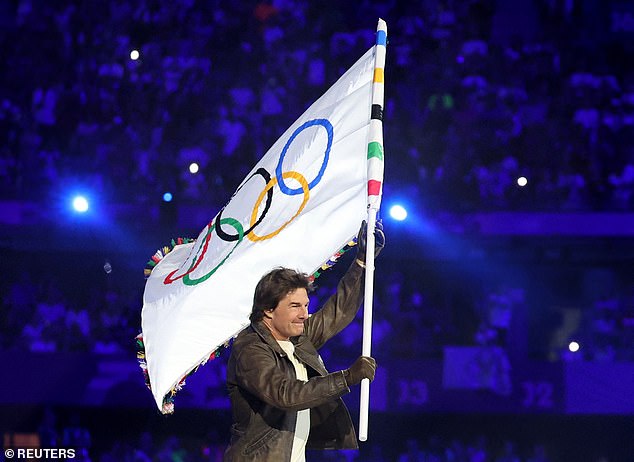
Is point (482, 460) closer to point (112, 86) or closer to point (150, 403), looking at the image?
point (150, 403)

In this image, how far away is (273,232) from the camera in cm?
445

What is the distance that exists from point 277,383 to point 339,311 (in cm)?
79

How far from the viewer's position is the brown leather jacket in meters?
3.55

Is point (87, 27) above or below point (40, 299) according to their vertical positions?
above

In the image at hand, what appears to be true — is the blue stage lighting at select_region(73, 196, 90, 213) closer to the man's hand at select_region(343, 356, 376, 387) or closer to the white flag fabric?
the white flag fabric

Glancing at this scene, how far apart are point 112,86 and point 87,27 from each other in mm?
1058

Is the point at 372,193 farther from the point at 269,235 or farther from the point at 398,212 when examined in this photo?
the point at 398,212

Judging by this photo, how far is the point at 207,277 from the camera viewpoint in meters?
4.39

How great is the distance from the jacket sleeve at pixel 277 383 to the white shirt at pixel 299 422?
0.13m

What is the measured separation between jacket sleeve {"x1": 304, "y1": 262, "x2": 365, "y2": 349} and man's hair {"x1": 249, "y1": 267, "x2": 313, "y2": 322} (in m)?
0.41

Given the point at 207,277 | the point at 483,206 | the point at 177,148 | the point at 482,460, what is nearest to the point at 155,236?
the point at 177,148

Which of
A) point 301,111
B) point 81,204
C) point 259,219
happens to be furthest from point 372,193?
point 301,111

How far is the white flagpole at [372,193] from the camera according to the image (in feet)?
11.6

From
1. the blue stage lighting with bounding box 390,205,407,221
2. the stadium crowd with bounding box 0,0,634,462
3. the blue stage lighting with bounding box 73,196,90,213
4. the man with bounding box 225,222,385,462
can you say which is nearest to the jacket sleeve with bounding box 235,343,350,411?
the man with bounding box 225,222,385,462
